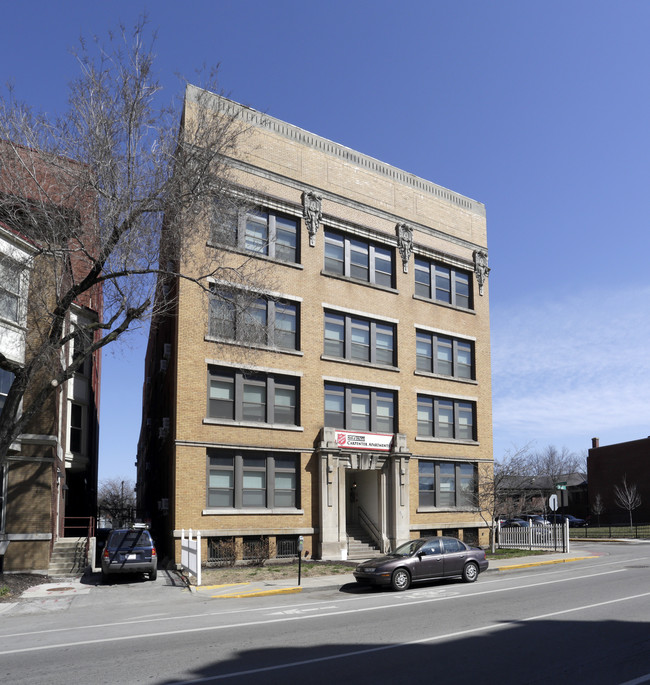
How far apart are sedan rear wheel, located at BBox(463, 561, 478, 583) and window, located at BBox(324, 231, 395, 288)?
1424 centimetres

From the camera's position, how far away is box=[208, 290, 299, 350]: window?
25.5 m

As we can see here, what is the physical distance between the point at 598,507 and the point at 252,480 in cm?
5170

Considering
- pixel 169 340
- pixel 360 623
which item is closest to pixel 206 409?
pixel 169 340

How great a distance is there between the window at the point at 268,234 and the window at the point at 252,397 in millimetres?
4994

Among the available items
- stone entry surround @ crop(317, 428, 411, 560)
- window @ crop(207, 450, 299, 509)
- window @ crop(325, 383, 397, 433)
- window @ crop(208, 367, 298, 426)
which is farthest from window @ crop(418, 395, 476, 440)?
window @ crop(207, 450, 299, 509)

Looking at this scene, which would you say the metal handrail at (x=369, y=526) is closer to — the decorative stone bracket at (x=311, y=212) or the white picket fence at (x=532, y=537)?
the white picket fence at (x=532, y=537)

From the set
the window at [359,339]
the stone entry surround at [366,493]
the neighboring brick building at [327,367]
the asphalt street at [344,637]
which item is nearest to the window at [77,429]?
the neighboring brick building at [327,367]

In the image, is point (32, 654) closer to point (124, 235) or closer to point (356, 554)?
point (124, 235)

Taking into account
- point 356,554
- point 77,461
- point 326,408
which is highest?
point 326,408

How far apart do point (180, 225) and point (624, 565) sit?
20.0 metres

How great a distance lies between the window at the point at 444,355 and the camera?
3331 cm

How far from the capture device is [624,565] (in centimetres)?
2541

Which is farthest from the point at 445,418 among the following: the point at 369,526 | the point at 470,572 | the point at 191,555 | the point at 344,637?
the point at 344,637

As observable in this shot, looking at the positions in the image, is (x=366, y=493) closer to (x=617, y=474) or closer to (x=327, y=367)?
(x=327, y=367)
